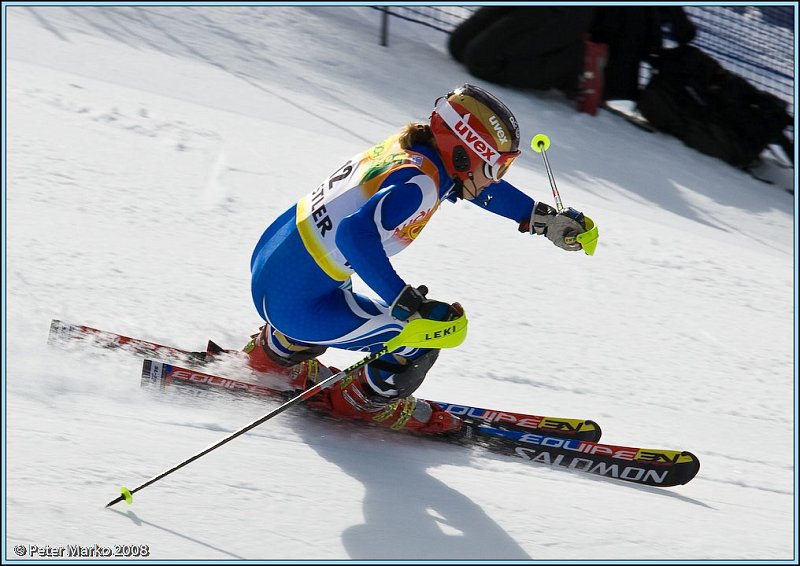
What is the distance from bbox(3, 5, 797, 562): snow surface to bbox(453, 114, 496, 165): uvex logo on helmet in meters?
1.32

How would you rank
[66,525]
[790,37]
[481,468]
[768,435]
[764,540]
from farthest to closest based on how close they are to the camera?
1. [790,37]
2. [768,435]
3. [481,468]
4. [764,540]
5. [66,525]

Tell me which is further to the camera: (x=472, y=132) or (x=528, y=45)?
(x=528, y=45)

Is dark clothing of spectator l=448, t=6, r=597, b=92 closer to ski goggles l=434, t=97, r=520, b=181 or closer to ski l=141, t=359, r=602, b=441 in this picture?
ski l=141, t=359, r=602, b=441

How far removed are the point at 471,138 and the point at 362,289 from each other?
2107 mm

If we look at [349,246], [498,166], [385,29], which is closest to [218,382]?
[349,246]

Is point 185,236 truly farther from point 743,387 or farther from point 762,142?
point 762,142

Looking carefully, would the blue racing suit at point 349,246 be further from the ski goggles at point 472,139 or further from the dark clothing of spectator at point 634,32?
the dark clothing of spectator at point 634,32

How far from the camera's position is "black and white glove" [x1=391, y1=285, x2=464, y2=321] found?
132 inches

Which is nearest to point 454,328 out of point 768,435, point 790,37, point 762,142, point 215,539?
point 215,539

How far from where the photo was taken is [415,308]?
337 cm

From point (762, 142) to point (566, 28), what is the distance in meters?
2.48

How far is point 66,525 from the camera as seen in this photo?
9.47ft

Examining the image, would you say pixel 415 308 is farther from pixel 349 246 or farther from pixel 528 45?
pixel 528 45

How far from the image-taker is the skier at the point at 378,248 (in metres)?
3.39
